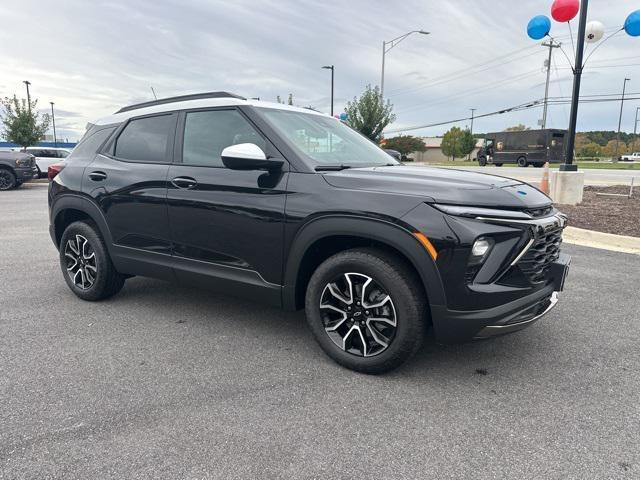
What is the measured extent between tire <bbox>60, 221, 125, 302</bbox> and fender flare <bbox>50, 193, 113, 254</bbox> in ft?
0.32

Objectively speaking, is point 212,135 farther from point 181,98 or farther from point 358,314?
point 358,314

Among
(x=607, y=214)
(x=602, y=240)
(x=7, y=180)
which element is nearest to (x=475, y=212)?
(x=602, y=240)

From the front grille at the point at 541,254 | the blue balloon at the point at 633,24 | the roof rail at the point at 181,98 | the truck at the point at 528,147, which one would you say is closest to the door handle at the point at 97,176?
the roof rail at the point at 181,98

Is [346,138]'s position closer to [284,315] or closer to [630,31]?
[284,315]

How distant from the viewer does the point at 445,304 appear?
261 cm

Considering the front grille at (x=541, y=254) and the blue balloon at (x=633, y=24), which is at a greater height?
the blue balloon at (x=633, y=24)

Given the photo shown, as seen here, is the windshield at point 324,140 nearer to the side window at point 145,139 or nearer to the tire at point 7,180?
the side window at point 145,139

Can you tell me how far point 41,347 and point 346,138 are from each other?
9.40 feet

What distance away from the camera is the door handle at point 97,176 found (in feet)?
13.4

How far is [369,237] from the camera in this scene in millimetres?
2770

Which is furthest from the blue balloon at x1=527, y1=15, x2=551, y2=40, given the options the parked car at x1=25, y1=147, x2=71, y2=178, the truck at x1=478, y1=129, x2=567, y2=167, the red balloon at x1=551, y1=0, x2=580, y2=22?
the truck at x1=478, y1=129, x2=567, y2=167

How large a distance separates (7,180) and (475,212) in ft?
62.2

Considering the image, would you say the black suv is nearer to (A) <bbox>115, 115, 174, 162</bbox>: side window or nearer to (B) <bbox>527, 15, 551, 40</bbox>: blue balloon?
(A) <bbox>115, 115, 174, 162</bbox>: side window

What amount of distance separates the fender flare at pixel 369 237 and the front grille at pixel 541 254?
515mm
